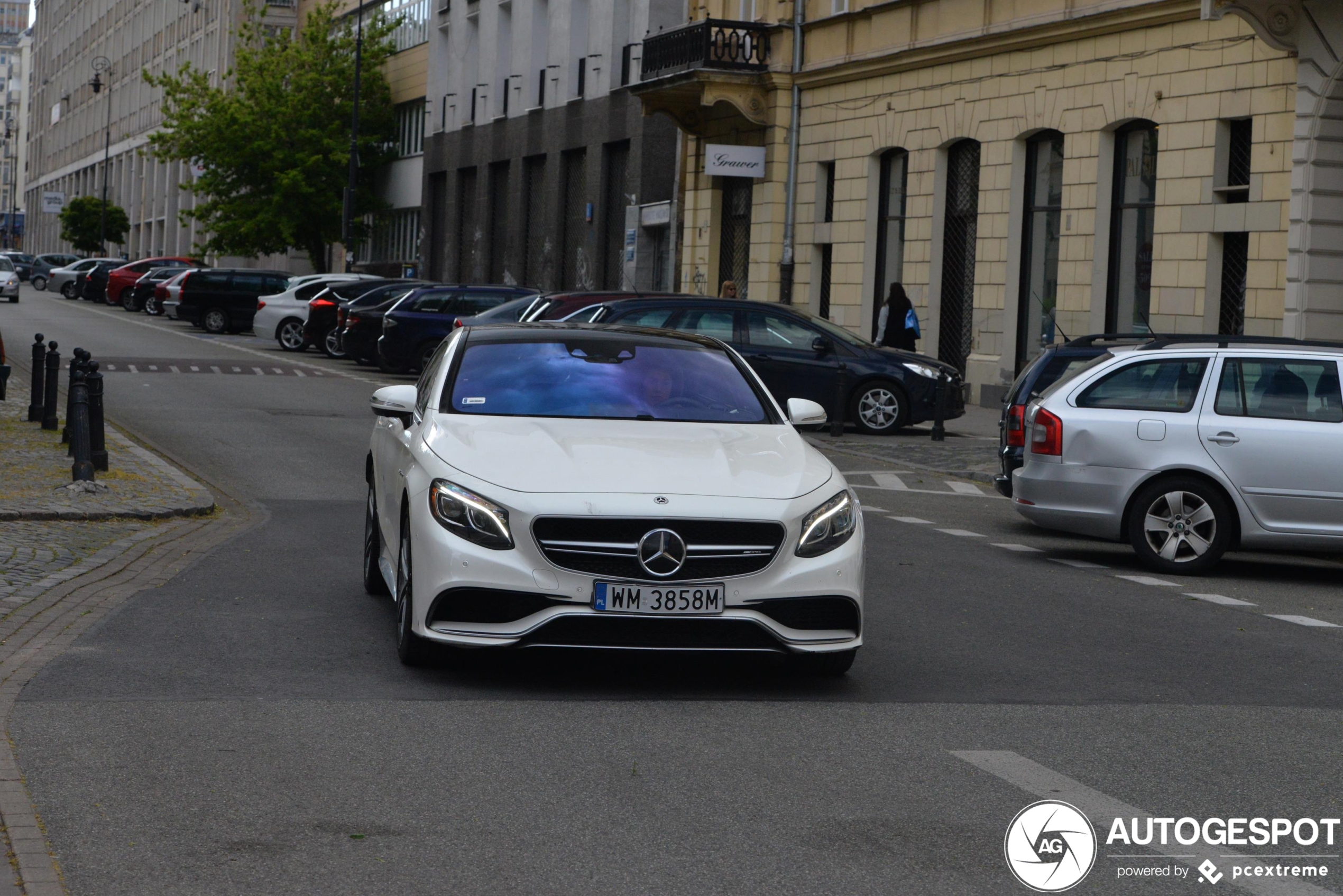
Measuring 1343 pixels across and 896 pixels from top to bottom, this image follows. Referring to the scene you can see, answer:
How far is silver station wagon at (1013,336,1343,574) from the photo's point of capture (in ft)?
40.9

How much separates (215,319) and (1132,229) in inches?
1130

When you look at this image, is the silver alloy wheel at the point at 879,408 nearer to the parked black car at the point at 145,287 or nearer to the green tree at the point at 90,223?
the parked black car at the point at 145,287

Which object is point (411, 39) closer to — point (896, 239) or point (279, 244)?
point (279, 244)

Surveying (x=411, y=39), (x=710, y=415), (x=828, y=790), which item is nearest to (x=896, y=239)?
(x=710, y=415)

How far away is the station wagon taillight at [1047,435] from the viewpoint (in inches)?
512

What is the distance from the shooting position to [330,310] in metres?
40.4

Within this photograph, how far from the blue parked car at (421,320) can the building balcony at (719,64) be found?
5.82m

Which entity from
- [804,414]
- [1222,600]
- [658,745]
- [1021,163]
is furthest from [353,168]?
[658,745]

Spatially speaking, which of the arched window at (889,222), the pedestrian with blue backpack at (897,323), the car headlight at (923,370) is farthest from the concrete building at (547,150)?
the car headlight at (923,370)

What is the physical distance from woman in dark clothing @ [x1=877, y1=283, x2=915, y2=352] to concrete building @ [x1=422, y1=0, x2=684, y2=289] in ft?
43.5

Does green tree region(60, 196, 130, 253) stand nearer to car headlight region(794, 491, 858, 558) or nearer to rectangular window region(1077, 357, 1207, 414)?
rectangular window region(1077, 357, 1207, 414)

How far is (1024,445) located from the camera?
44.7ft

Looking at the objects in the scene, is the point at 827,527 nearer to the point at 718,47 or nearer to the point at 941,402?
the point at 941,402

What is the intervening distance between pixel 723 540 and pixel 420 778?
1750 millimetres
